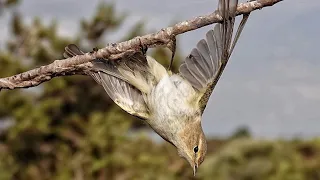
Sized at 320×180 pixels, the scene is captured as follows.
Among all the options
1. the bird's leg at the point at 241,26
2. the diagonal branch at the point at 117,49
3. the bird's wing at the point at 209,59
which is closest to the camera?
the diagonal branch at the point at 117,49

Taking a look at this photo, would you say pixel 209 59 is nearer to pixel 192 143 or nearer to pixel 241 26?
pixel 241 26

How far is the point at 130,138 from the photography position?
35.4 ft

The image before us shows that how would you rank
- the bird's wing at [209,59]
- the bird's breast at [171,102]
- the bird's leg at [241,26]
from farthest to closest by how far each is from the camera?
the bird's breast at [171,102] → the bird's wing at [209,59] → the bird's leg at [241,26]

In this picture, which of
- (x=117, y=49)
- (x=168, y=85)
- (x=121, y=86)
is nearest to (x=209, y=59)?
(x=168, y=85)

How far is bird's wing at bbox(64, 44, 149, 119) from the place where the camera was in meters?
1.71

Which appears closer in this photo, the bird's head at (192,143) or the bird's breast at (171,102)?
the bird's breast at (171,102)

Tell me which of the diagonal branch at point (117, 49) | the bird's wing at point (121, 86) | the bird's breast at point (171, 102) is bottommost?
the bird's breast at point (171, 102)

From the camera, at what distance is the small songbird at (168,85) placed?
5.61 ft

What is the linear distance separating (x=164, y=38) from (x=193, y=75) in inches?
19.6

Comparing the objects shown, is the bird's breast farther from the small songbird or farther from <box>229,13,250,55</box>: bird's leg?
<box>229,13,250,55</box>: bird's leg

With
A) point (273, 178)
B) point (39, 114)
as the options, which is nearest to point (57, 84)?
point (39, 114)

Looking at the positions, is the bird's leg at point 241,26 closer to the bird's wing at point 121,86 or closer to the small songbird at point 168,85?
the small songbird at point 168,85

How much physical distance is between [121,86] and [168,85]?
0.13 m

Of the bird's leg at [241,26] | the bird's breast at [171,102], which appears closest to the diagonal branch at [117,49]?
the bird's leg at [241,26]
